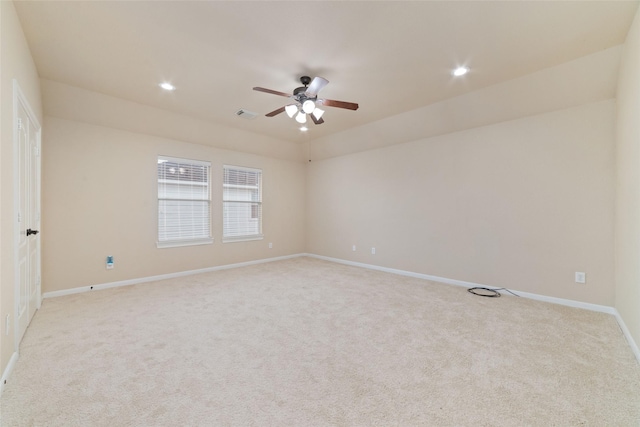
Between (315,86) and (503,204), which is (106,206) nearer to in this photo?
(315,86)

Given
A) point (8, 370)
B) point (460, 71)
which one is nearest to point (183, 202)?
point (8, 370)

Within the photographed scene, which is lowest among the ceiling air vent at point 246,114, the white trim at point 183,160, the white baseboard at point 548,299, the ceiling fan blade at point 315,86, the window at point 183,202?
the white baseboard at point 548,299

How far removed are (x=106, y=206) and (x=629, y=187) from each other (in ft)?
21.8

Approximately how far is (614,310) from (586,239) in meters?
0.86

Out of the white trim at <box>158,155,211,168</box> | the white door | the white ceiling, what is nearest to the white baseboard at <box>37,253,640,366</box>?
the white door

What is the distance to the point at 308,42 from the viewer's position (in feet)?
8.74

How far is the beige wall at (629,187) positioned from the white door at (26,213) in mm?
5284

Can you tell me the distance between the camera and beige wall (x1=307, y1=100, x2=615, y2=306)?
336cm

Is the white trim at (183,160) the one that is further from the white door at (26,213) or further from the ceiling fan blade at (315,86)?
the ceiling fan blade at (315,86)

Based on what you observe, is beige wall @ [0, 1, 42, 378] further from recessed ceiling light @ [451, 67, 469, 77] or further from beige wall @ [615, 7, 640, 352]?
beige wall @ [615, 7, 640, 352]

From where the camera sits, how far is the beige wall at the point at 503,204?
3.36 meters

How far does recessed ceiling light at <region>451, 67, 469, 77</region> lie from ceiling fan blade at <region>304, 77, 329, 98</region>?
1558 mm

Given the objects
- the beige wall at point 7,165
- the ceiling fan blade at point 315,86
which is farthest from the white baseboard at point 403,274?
the ceiling fan blade at point 315,86

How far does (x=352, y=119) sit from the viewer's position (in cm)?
490
